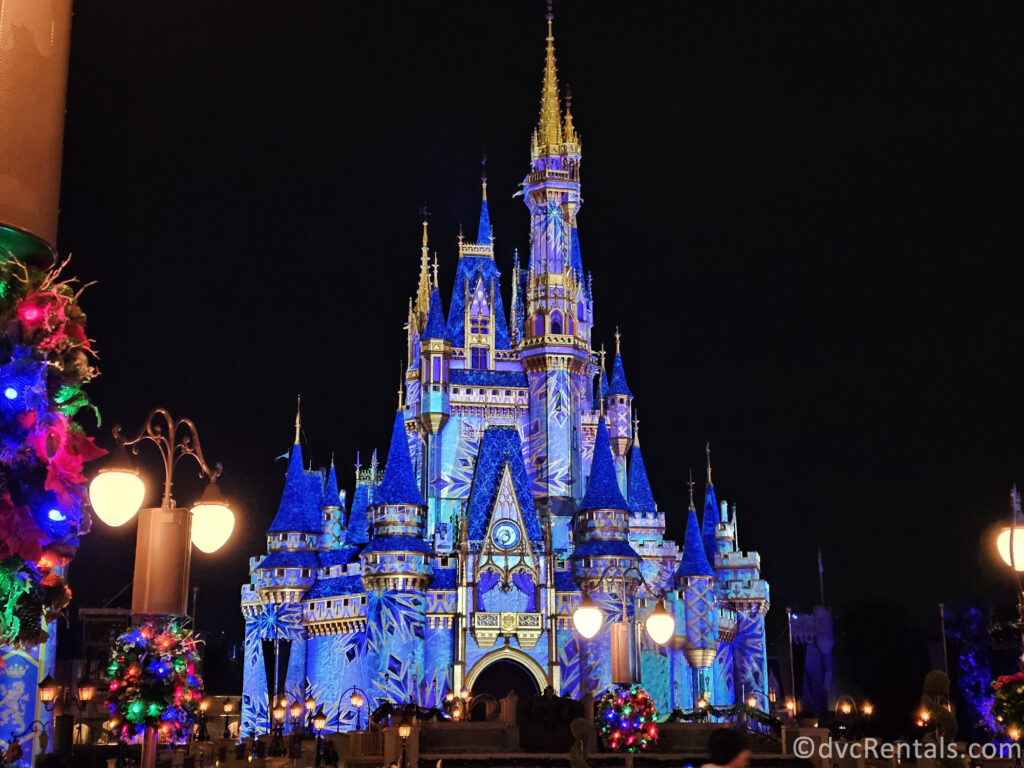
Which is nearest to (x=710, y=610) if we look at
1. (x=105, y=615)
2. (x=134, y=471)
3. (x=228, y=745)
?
(x=228, y=745)

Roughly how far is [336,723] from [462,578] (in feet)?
25.5

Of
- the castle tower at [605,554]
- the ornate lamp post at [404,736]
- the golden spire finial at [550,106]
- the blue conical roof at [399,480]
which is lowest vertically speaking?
the ornate lamp post at [404,736]

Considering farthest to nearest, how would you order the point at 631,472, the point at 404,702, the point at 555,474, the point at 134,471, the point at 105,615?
the point at 105,615, the point at 631,472, the point at 555,474, the point at 404,702, the point at 134,471

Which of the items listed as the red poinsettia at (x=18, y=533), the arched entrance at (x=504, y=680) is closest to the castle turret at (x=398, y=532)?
the arched entrance at (x=504, y=680)

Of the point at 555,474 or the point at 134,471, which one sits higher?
the point at 555,474

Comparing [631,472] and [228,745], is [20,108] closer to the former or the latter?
[228,745]

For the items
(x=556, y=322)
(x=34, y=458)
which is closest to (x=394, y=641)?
(x=556, y=322)

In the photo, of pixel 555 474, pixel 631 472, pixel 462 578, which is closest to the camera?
pixel 462 578

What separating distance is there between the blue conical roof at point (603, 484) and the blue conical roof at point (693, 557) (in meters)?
5.95

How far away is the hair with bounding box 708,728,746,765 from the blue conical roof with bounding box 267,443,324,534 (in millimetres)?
47938

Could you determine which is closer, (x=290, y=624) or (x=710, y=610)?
(x=290, y=624)

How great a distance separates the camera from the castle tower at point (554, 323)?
2258 inches

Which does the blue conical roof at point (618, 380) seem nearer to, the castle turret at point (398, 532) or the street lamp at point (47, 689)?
the castle turret at point (398, 532)

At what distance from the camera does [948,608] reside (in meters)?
70.8
